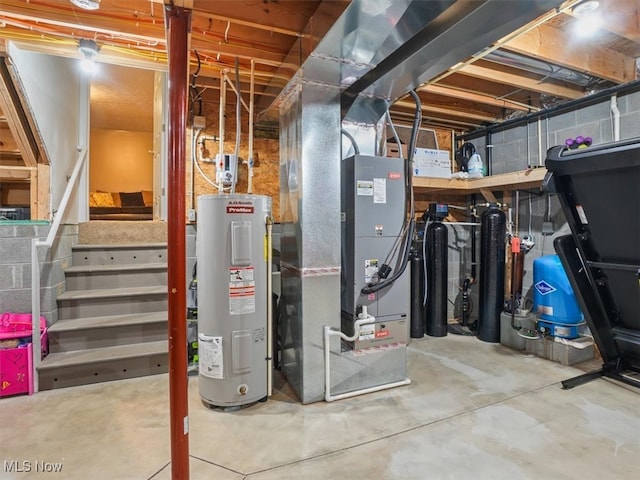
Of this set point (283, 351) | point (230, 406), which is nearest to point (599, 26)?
point (283, 351)

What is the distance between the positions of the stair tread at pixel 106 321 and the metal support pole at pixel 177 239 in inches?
68.6

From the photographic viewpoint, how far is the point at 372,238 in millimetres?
2836

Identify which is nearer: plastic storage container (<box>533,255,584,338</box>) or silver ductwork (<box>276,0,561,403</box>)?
silver ductwork (<box>276,0,561,403</box>)

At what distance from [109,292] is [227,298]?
1.60 m

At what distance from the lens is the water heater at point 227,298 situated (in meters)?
2.46

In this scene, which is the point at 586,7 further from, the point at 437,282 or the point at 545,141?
the point at 437,282

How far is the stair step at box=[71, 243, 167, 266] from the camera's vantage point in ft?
11.4

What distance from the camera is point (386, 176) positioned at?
112 inches

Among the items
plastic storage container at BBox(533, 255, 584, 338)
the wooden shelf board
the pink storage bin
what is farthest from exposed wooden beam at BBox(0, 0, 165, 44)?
plastic storage container at BBox(533, 255, 584, 338)

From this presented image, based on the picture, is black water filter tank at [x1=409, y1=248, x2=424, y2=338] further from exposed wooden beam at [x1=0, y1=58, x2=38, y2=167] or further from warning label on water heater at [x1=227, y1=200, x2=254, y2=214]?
exposed wooden beam at [x1=0, y1=58, x2=38, y2=167]

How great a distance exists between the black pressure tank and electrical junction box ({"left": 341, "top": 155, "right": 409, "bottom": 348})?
1.27 m

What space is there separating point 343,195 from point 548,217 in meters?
2.77

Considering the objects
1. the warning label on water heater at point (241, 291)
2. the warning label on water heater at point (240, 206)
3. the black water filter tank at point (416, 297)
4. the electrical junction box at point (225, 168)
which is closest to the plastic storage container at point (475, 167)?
the black water filter tank at point (416, 297)

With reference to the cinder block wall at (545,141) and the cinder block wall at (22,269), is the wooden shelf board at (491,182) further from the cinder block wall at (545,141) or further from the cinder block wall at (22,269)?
the cinder block wall at (22,269)
